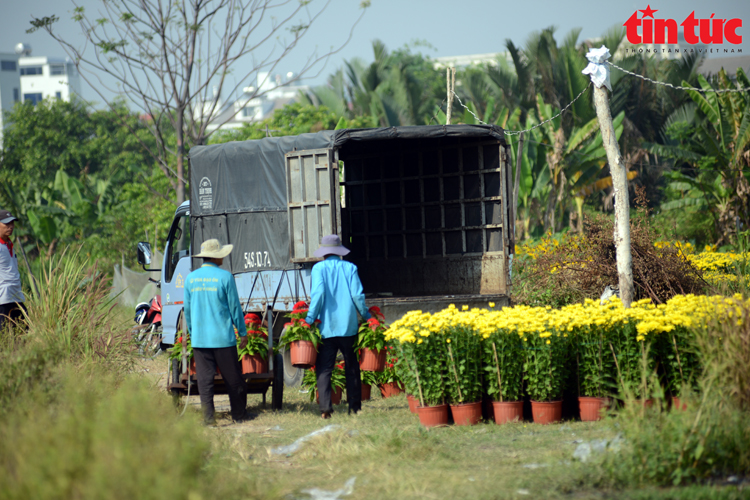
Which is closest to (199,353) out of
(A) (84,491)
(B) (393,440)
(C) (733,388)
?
(B) (393,440)

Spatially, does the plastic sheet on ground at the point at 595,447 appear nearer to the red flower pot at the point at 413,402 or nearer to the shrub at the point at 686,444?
the shrub at the point at 686,444

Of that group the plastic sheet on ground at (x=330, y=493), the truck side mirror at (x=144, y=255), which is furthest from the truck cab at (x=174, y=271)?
the plastic sheet on ground at (x=330, y=493)

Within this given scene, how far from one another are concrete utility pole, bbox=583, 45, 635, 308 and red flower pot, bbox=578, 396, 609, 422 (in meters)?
2.62

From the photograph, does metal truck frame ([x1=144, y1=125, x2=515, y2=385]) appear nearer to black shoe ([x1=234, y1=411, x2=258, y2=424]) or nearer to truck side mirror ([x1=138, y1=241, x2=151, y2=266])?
truck side mirror ([x1=138, y1=241, x2=151, y2=266])

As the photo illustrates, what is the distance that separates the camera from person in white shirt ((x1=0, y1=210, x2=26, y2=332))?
8.13m

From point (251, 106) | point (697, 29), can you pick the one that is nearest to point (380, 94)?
point (697, 29)

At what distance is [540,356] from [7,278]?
575cm

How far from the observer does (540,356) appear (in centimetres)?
671

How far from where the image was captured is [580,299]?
11375mm

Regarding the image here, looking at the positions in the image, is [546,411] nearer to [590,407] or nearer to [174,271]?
[590,407]

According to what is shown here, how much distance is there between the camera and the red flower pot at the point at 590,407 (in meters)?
6.71

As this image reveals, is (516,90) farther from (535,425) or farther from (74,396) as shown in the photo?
(74,396)

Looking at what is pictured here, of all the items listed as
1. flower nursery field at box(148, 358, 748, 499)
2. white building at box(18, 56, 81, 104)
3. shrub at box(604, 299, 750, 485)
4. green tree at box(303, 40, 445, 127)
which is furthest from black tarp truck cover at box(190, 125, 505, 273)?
white building at box(18, 56, 81, 104)

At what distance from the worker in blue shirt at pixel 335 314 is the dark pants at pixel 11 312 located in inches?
128
